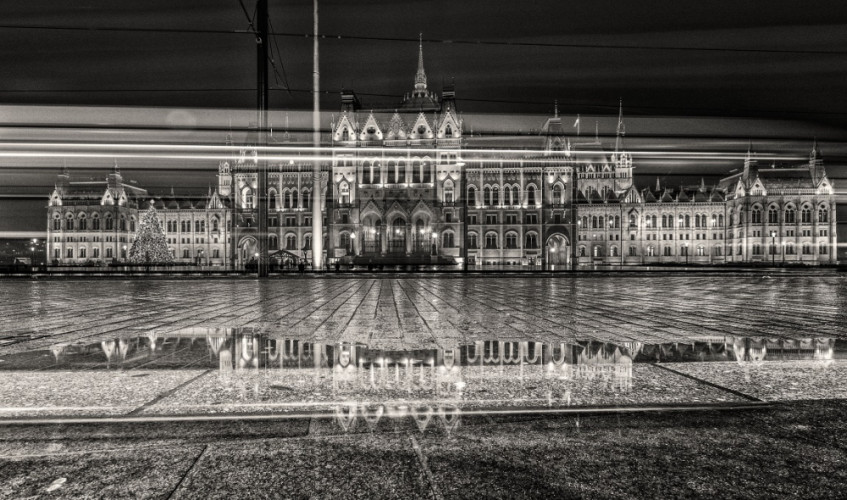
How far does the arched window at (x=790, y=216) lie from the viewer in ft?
226

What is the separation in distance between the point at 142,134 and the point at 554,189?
5636cm

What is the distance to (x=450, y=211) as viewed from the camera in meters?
58.5

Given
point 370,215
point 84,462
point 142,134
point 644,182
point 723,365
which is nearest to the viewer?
point 84,462

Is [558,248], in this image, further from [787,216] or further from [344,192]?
[787,216]

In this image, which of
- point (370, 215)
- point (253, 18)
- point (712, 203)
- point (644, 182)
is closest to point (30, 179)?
point (253, 18)

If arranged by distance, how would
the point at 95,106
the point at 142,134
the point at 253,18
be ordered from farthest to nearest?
the point at 253,18, the point at 142,134, the point at 95,106

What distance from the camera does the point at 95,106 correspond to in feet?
38.1

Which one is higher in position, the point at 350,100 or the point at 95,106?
the point at 350,100

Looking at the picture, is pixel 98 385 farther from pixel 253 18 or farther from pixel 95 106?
pixel 253 18

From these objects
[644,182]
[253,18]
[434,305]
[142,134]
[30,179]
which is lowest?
[434,305]

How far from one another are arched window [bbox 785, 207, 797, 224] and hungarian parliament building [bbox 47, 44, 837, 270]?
0.14m

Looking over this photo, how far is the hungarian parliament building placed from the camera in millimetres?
57094

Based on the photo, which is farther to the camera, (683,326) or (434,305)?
(434,305)

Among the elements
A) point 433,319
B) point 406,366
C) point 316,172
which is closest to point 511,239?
point 316,172
